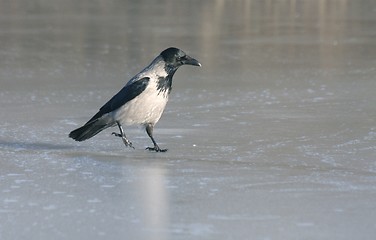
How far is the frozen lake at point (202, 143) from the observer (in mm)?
5059

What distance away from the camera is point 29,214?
5195 mm

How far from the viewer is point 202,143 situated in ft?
24.3

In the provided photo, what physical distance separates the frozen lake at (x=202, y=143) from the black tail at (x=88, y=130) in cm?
9

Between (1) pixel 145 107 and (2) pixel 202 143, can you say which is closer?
(1) pixel 145 107

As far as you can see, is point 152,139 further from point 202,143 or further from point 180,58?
point 180,58

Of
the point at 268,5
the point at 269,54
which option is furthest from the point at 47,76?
the point at 268,5

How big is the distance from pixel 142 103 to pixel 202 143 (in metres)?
0.52

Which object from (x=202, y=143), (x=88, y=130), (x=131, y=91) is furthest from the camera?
(x=202, y=143)

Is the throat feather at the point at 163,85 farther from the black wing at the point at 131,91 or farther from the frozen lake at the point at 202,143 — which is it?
the frozen lake at the point at 202,143

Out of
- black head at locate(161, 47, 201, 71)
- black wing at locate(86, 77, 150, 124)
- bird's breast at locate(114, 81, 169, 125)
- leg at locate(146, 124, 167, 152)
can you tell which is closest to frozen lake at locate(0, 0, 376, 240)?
leg at locate(146, 124, 167, 152)

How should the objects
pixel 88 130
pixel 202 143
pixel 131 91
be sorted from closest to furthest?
pixel 131 91, pixel 88 130, pixel 202 143

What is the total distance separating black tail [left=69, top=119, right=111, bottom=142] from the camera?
23.9ft

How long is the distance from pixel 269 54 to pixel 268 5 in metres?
10.8

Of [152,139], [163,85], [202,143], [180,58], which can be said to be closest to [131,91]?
[163,85]
